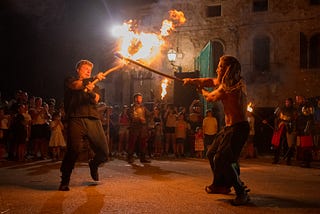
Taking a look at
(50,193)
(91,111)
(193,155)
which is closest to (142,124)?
(193,155)

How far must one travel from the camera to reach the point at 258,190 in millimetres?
6719

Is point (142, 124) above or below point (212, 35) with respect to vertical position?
below

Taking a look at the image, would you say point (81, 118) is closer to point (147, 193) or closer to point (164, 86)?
point (147, 193)

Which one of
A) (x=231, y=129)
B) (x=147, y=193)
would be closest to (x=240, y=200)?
(x=231, y=129)

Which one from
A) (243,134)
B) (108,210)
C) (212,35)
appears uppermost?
(212,35)

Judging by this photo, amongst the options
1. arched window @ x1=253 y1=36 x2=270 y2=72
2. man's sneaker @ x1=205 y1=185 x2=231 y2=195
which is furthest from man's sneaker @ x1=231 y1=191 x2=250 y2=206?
arched window @ x1=253 y1=36 x2=270 y2=72

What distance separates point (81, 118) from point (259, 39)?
16290 mm

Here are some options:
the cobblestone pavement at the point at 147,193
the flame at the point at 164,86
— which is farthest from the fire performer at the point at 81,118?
the flame at the point at 164,86

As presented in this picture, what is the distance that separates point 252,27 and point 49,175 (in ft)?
51.1

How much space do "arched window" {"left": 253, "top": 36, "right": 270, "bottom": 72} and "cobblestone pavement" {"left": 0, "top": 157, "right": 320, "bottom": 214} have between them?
12.5 meters

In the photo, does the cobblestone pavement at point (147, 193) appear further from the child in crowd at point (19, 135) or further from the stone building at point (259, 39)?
the stone building at point (259, 39)

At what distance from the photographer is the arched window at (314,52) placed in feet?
66.7

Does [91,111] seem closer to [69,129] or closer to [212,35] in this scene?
[69,129]

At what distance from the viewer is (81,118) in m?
6.71
